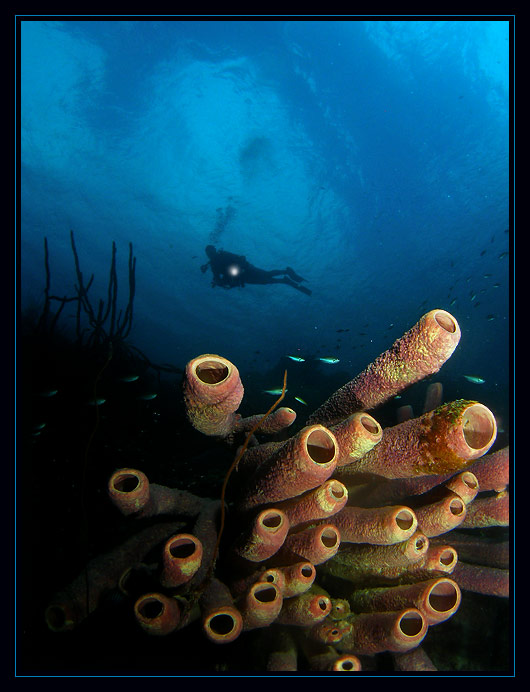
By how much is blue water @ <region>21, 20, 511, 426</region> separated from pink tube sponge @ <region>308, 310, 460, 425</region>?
12.1m

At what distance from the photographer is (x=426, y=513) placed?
2.07 metres

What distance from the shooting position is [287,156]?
2272cm

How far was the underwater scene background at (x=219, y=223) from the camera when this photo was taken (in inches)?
115

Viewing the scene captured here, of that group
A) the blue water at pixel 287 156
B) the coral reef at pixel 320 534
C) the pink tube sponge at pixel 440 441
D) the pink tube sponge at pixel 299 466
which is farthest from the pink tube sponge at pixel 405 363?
the blue water at pixel 287 156

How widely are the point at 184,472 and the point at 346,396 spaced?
3.20 m

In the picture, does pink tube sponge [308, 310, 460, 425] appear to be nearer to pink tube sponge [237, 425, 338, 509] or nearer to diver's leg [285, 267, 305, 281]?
pink tube sponge [237, 425, 338, 509]

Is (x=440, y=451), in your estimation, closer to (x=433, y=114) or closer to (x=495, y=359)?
(x=433, y=114)

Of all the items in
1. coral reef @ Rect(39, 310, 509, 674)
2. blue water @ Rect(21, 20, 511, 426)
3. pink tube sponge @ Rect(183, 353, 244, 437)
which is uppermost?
blue water @ Rect(21, 20, 511, 426)

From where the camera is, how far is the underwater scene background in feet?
9.62

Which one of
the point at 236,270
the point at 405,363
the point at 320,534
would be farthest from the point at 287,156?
the point at 320,534

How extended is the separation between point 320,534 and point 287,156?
25.5m

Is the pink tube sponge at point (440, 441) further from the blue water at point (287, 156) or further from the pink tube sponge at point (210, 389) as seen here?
the blue water at point (287, 156)

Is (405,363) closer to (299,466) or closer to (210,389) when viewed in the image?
(299,466)

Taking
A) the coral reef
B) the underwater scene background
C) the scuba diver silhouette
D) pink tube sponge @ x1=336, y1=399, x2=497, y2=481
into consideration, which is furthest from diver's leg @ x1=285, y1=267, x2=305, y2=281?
pink tube sponge @ x1=336, y1=399, x2=497, y2=481
